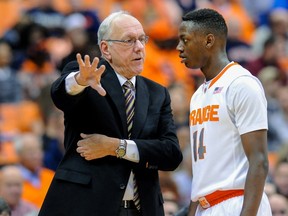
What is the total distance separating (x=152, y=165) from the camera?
5746 mm

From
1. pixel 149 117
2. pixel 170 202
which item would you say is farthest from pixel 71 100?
pixel 170 202

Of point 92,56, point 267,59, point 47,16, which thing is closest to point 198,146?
point 92,56

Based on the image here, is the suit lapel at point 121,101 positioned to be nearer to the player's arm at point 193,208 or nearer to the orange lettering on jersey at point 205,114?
the orange lettering on jersey at point 205,114

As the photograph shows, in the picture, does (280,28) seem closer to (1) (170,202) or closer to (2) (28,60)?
(2) (28,60)

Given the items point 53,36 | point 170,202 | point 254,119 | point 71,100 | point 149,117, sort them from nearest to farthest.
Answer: point 254,119 < point 71,100 < point 149,117 < point 170,202 < point 53,36

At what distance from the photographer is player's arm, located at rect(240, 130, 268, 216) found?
5035 mm

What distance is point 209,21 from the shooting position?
5441mm

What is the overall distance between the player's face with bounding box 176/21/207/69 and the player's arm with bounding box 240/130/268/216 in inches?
23.7

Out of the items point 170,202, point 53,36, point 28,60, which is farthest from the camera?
point 53,36

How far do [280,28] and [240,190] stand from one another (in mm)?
8726

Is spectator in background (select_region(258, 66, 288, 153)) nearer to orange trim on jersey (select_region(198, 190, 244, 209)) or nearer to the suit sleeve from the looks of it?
orange trim on jersey (select_region(198, 190, 244, 209))

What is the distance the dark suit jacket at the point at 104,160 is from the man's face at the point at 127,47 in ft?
0.34

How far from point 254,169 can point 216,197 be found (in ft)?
1.38

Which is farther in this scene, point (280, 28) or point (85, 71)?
point (280, 28)
